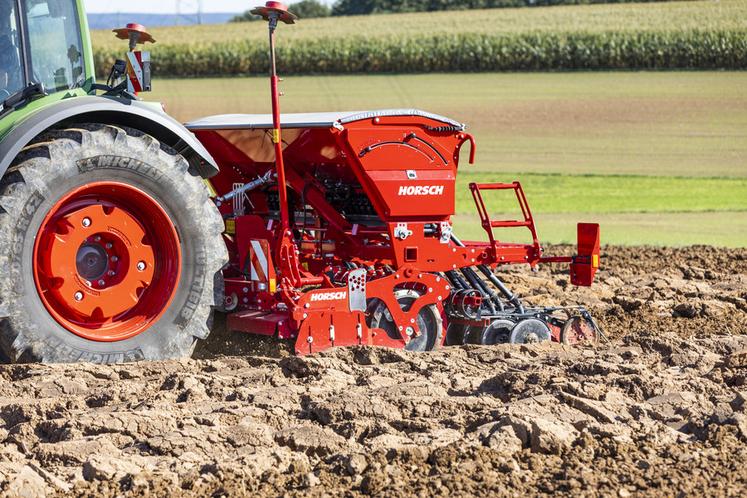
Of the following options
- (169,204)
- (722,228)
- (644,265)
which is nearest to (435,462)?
(169,204)

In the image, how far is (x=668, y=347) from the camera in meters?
6.35

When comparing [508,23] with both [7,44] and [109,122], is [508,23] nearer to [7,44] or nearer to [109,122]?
[109,122]

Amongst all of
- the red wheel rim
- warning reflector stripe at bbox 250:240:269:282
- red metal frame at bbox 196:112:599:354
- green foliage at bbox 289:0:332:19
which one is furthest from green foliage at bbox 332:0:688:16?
the red wheel rim

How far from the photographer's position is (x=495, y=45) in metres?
34.4

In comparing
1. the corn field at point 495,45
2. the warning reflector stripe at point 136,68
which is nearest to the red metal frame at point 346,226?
the warning reflector stripe at point 136,68

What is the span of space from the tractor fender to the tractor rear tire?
0.36ft

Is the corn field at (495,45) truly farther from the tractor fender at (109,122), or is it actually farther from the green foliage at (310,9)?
the tractor fender at (109,122)

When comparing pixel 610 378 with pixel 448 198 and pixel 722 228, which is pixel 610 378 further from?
pixel 722 228

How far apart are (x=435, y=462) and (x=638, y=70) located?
97.5 feet

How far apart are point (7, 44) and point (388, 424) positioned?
2991 mm

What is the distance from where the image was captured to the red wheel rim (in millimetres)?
5645

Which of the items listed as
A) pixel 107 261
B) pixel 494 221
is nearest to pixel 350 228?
pixel 494 221

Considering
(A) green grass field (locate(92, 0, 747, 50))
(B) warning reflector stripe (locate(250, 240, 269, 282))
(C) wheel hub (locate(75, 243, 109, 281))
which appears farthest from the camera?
(A) green grass field (locate(92, 0, 747, 50))

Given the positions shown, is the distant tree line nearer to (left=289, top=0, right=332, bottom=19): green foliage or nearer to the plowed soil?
(left=289, top=0, right=332, bottom=19): green foliage
